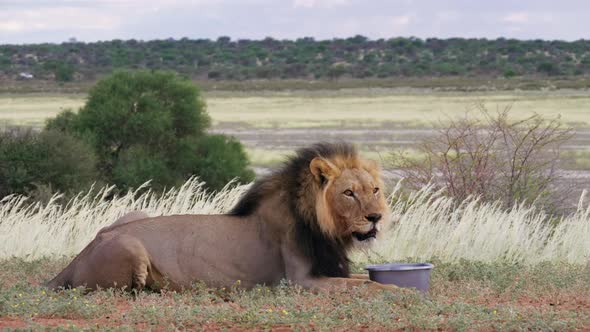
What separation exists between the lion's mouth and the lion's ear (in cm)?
52

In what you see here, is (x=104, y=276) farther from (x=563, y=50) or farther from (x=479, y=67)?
(x=563, y=50)

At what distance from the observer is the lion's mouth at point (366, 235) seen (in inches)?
346

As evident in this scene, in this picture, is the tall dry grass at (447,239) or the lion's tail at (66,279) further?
the tall dry grass at (447,239)

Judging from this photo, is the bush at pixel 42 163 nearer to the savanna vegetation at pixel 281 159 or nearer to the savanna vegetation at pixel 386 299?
the savanna vegetation at pixel 281 159

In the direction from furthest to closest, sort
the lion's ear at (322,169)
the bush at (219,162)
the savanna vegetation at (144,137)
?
the bush at (219,162)
the savanna vegetation at (144,137)
the lion's ear at (322,169)

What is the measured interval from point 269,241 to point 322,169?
0.72 metres

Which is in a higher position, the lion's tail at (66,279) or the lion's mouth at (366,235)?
the lion's mouth at (366,235)

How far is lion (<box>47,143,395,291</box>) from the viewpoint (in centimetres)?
891

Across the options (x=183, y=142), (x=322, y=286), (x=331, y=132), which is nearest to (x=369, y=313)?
(x=322, y=286)

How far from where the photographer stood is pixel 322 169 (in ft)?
29.6

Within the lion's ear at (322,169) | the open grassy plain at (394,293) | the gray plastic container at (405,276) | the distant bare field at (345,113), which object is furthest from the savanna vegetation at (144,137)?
the gray plastic container at (405,276)

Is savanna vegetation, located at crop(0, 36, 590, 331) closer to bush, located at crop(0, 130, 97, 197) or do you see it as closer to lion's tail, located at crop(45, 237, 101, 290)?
bush, located at crop(0, 130, 97, 197)

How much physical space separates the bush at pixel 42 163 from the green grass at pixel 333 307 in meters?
12.4

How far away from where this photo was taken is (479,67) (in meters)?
109
